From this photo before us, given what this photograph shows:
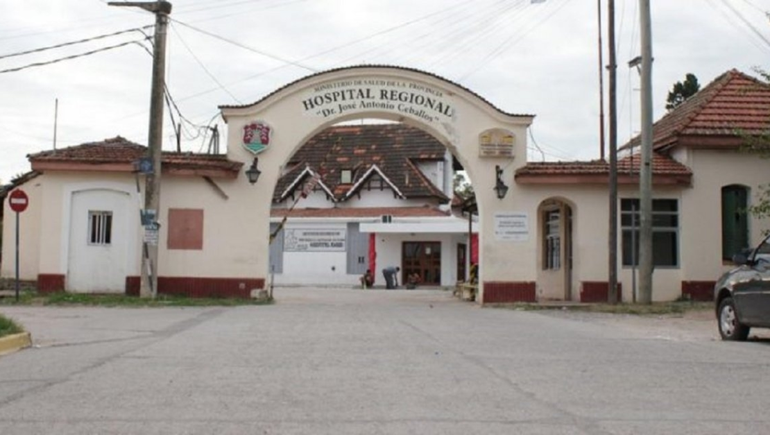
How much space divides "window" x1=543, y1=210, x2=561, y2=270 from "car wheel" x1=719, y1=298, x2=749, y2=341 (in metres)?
13.1

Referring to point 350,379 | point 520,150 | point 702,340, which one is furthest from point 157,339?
point 520,150

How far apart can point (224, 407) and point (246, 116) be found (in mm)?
17944

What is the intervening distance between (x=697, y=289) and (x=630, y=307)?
3.55 meters

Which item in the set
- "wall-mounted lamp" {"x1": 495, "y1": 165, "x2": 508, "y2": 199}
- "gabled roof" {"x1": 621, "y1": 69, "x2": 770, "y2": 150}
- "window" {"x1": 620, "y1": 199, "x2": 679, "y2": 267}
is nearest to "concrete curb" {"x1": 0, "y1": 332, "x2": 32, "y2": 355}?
"wall-mounted lamp" {"x1": 495, "y1": 165, "x2": 508, "y2": 199}

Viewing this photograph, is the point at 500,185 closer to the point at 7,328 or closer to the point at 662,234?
the point at 662,234

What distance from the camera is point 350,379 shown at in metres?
9.13

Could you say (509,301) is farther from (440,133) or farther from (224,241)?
(224,241)


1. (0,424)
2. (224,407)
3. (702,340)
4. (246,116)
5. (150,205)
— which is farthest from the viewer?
(246,116)

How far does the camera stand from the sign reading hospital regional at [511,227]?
24.7 metres

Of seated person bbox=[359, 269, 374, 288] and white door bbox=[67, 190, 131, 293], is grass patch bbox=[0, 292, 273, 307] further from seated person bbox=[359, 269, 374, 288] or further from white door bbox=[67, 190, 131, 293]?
seated person bbox=[359, 269, 374, 288]

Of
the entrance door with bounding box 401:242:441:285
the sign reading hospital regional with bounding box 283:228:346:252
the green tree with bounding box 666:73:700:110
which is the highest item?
the green tree with bounding box 666:73:700:110

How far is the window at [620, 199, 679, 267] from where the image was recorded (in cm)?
2492

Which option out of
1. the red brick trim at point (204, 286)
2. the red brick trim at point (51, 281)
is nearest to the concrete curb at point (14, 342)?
the red brick trim at point (204, 286)

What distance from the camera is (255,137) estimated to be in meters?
24.6
